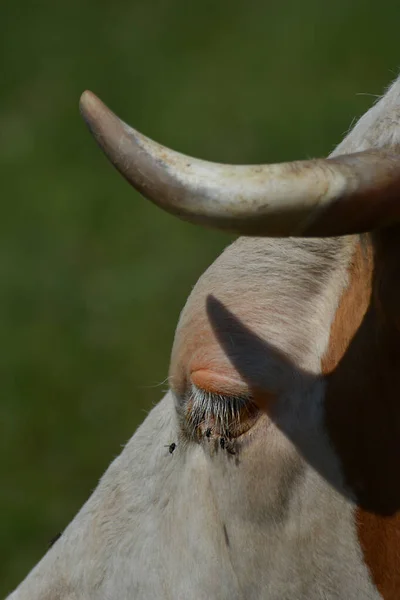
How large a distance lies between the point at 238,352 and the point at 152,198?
0.72 metres

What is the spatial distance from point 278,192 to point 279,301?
0.74 m

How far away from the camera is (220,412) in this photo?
2.61 metres

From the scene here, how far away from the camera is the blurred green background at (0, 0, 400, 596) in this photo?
797 centimetres

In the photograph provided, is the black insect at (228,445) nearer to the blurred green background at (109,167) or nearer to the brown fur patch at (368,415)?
the brown fur patch at (368,415)

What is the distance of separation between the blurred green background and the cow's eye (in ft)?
15.2

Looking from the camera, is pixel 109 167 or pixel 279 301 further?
pixel 109 167

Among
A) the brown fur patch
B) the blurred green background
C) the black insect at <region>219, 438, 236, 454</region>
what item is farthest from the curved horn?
the blurred green background

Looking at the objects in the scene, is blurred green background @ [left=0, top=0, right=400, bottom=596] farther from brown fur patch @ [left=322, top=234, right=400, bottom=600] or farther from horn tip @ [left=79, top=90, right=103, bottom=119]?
horn tip @ [left=79, top=90, right=103, bottom=119]

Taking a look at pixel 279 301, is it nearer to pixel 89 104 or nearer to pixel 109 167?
pixel 89 104

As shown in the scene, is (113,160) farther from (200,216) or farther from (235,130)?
(235,130)

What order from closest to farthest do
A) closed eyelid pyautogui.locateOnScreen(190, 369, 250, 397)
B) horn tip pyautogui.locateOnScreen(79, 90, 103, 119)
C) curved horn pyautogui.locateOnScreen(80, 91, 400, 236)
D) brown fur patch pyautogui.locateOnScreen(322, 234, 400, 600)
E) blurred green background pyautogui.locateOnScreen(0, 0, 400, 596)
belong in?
1. curved horn pyautogui.locateOnScreen(80, 91, 400, 236)
2. horn tip pyautogui.locateOnScreen(79, 90, 103, 119)
3. brown fur patch pyautogui.locateOnScreen(322, 234, 400, 600)
4. closed eyelid pyautogui.locateOnScreen(190, 369, 250, 397)
5. blurred green background pyautogui.locateOnScreen(0, 0, 400, 596)

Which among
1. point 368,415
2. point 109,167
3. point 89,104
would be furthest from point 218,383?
point 109,167

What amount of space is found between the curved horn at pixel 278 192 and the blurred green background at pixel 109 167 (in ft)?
18.1

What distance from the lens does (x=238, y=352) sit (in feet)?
8.41
